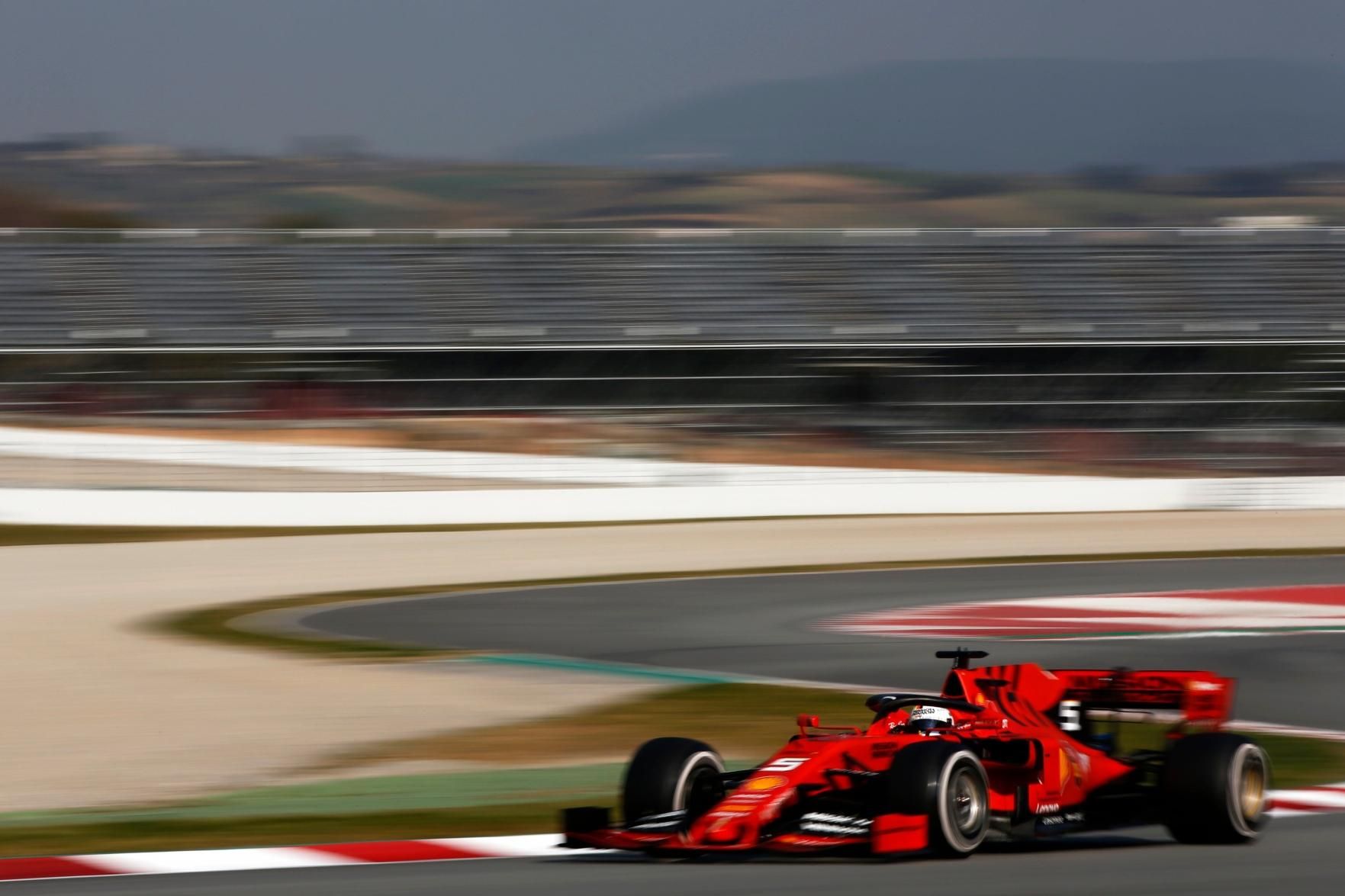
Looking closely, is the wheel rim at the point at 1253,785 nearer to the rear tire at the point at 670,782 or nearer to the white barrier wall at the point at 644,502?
the rear tire at the point at 670,782

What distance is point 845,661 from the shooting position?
10109 millimetres

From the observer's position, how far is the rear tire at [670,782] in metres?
4.71

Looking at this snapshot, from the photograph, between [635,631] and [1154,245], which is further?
[1154,245]

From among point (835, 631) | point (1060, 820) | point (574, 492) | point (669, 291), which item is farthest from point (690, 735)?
point (669, 291)

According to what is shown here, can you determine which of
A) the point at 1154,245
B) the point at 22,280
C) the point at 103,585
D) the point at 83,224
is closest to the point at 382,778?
the point at 103,585

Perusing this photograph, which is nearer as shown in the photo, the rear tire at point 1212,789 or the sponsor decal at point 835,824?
the sponsor decal at point 835,824

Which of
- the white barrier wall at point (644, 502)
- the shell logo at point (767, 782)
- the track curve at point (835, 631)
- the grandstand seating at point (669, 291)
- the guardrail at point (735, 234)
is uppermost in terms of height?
the guardrail at point (735, 234)

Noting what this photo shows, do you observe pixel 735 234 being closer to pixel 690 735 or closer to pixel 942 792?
pixel 690 735

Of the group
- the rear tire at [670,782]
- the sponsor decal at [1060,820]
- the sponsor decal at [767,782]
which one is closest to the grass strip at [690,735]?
the sponsor decal at [1060,820]

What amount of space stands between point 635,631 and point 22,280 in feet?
72.6

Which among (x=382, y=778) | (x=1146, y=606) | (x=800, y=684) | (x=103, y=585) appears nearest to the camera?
(x=382, y=778)

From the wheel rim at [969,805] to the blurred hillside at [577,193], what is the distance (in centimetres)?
4048

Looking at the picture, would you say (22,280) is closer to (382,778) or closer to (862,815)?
(382,778)

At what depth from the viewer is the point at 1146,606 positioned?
13.1 metres
